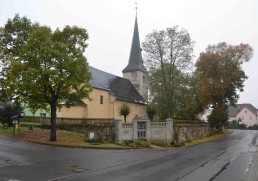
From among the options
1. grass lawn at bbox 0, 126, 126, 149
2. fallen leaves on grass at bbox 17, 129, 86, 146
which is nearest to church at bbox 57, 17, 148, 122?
fallen leaves on grass at bbox 17, 129, 86, 146

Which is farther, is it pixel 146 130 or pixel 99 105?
pixel 99 105

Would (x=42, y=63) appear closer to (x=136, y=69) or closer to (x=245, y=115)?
(x=136, y=69)

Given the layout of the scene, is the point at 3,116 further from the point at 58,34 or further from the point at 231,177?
the point at 231,177

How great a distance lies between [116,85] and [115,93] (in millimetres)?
4065

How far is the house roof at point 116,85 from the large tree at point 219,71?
15.8m

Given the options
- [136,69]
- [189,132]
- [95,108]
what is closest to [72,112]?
[95,108]

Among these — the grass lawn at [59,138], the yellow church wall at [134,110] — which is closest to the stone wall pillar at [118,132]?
the grass lawn at [59,138]

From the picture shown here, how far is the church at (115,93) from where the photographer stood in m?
50.7

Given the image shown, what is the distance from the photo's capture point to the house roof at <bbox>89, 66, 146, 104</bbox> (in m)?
56.0

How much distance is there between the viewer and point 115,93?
59.6m

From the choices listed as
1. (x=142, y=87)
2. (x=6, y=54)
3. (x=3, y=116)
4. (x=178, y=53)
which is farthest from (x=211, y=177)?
(x=142, y=87)

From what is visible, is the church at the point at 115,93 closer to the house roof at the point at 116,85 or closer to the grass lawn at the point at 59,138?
the house roof at the point at 116,85

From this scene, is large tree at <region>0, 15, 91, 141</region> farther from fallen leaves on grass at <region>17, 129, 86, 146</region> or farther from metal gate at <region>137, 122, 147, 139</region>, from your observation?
metal gate at <region>137, 122, 147, 139</region>

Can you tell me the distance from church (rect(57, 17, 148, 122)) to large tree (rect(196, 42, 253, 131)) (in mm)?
11854
